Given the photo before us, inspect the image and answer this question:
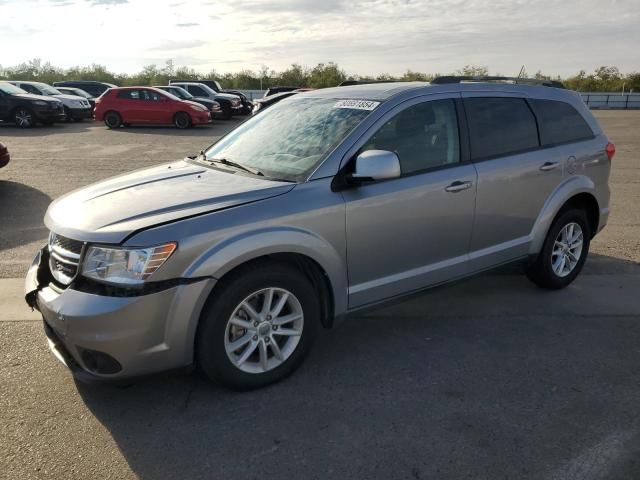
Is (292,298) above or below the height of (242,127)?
below

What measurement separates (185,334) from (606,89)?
6380cm

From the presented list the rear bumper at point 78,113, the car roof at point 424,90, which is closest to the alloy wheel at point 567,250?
the car roof at point 424,90

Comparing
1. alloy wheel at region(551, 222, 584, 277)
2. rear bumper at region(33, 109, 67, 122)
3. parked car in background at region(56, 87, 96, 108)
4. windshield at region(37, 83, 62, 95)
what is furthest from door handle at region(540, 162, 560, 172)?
parked car in background at region(56, 87, 96, 108)

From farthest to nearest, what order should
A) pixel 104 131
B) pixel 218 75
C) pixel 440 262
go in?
pixel 218 75
pixel 104 131
pixel 440 262

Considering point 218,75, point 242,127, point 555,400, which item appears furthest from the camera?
point 218,75

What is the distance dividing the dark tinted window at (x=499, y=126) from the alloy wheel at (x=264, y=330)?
1856mm

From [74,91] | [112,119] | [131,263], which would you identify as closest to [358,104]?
[131,263]

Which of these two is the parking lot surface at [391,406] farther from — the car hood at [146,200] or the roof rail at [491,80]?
the roof rail at [491,80]

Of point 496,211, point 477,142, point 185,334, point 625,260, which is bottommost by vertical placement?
point 625,260

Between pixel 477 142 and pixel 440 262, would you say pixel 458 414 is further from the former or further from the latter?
pixel 477 142

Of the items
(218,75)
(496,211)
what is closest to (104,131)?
(496,211)

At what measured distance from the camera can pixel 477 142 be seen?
4.20 meters

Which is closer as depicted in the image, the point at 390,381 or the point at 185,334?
the point at 185,334

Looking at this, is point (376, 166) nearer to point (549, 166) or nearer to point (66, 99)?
point (549, 166)
